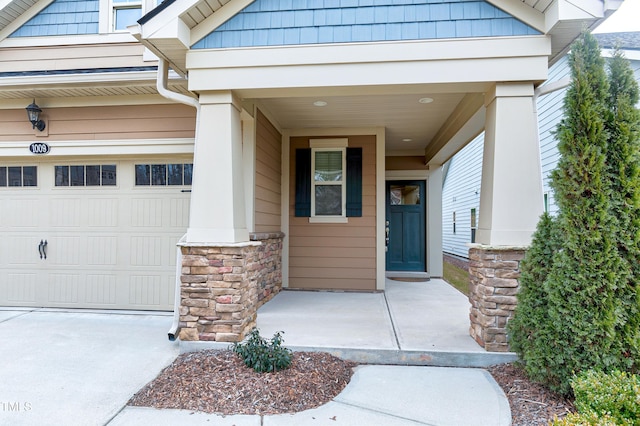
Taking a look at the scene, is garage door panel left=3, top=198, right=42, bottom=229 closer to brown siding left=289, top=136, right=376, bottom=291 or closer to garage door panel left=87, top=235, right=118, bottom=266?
garage door panel left=87, top=235, right=118, bottom=266

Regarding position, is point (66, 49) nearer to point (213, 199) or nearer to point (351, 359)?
point (213, 199)

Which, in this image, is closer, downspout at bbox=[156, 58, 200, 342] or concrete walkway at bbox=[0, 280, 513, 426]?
concrete walkway at bbox=[0, 280, 513, 426]

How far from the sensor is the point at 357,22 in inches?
138

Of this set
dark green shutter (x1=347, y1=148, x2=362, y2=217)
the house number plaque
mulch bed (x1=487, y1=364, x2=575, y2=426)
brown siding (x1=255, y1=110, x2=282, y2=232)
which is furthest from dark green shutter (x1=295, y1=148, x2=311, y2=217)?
mulch bed (x1=487, y1=364, x2=575, y2=426)

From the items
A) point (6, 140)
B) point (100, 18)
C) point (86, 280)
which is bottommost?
point (86, 280)

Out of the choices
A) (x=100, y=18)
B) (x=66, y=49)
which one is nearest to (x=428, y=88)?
(x=100, y=18)

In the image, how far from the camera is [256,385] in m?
2.71

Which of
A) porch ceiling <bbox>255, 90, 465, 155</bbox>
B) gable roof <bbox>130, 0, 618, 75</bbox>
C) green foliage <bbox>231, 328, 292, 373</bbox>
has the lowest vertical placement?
green foliage <bbox>231, 328, 292, 373</bbox>

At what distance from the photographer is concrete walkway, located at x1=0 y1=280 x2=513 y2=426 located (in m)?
2.43

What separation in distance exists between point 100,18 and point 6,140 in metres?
2.10

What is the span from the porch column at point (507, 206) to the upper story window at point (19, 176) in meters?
5.79

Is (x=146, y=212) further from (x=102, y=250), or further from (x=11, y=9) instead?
(x=11, y=9)

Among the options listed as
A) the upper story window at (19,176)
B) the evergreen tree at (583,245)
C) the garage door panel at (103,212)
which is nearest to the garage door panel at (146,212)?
the garage door panel at (103,212)

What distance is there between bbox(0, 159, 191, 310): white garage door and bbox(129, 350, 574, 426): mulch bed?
216 centimetres
